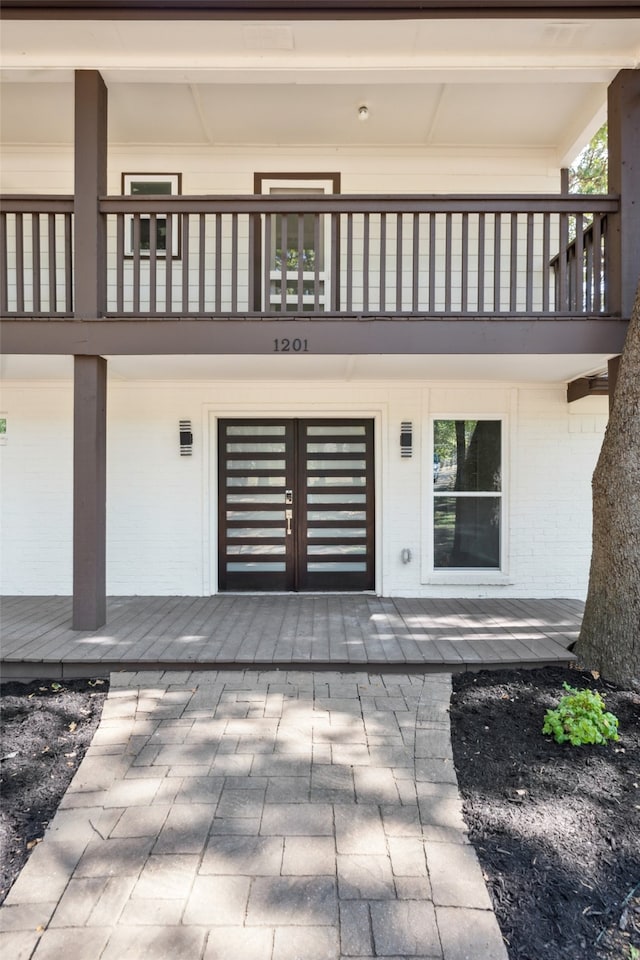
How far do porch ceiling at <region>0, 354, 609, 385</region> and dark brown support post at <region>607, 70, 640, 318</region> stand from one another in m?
0.59

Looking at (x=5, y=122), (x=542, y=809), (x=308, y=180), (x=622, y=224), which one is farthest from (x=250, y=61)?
(x=542, y=809)

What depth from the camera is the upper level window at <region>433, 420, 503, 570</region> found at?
5.93 metres

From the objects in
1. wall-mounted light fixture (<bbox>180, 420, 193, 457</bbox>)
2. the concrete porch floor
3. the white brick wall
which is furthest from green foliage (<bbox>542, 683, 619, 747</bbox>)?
wall-mounted light fixture (<bbox>180, 420, 193, 457</bbox>)

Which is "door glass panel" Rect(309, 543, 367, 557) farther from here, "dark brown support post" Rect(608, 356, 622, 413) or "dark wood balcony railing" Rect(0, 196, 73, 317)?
"dark wood balcony railing" Rect(0, 196, 73, 317)

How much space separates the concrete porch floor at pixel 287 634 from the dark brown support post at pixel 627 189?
2.90m

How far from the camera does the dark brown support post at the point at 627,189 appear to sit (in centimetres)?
431

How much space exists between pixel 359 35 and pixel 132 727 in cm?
541

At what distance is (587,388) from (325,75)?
12.7 ft

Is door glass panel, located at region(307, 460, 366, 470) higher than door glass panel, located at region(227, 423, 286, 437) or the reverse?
the reverse

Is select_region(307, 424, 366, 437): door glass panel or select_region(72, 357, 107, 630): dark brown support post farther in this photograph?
select_region(307, 424, 366, 437): door glass panel

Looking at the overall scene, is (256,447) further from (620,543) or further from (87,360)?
(620,543)

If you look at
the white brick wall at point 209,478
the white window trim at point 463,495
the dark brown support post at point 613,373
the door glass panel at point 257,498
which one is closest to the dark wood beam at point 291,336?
the dark brown support post at point 613,373
